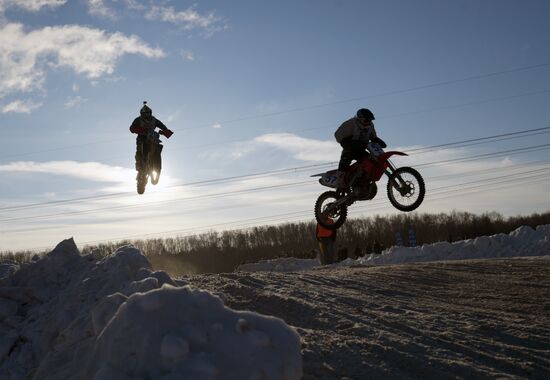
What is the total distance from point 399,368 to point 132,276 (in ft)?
9.06

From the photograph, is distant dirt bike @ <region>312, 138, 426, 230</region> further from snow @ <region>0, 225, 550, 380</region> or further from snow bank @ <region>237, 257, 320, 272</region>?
snow bank @ <region>237, 257, 320, 272</region>

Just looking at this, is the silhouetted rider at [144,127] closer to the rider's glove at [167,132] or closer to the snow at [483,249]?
the rider's glove at [167,132]

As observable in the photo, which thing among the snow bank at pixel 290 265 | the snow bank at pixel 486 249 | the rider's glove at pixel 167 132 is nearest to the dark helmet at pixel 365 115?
the rider's glove at pixel 167 132

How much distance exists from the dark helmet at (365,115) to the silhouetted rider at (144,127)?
4661 mm

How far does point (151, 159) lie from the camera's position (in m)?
12.4

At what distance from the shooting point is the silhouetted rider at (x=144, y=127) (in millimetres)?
11866

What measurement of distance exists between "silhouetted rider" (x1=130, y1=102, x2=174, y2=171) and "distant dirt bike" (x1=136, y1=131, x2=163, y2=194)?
33 millimetres

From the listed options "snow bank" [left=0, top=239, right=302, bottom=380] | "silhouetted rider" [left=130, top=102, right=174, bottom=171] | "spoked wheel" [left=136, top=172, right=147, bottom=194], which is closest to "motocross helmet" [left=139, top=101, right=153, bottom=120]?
"silhouetted rider" [left=130, top=102, right=174, bottom=171]

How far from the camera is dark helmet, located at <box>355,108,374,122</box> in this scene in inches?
373

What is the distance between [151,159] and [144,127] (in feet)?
2.82

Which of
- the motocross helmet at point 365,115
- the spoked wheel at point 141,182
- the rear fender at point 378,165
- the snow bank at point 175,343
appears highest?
the motocross helmet at point 365,115

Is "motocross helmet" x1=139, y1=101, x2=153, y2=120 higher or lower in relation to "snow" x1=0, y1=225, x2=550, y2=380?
higher

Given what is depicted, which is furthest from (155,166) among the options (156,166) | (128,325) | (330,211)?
(128,325)

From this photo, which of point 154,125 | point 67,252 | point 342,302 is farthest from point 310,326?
point 154,125
